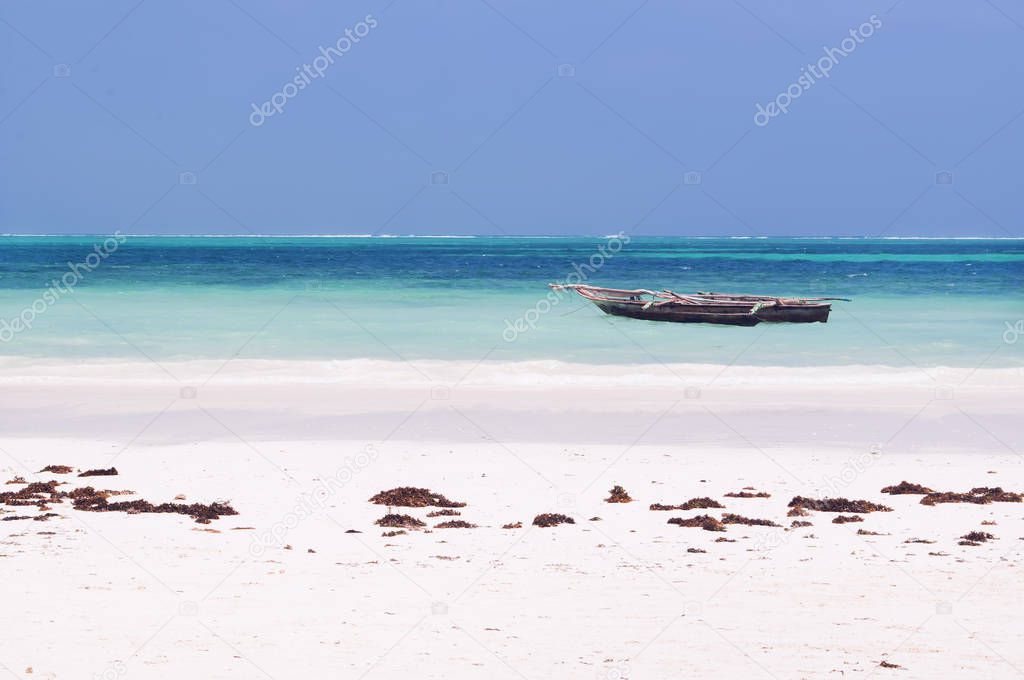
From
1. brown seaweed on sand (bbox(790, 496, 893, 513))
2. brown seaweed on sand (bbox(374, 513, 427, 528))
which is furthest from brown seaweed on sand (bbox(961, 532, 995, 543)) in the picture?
brown seaweed on sand (bbox(374, 513, 427, 528))

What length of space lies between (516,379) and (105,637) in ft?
48.3

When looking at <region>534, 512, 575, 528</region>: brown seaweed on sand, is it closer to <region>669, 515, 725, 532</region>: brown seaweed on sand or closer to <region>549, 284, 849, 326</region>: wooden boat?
<region>669, 515, 725, 532</region>: brown seaweed on sand

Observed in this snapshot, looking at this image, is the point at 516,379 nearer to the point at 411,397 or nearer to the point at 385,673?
the point at 411,397

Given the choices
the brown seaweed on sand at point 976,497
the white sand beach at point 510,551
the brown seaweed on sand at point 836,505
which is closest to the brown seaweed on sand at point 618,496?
the white sand beach at point 510,551

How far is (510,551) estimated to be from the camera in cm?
891

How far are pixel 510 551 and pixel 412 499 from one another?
71.8 inches

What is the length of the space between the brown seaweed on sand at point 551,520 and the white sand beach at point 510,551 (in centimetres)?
12

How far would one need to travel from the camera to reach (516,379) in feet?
69.6

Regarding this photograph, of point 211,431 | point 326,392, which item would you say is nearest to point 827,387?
point 326,392

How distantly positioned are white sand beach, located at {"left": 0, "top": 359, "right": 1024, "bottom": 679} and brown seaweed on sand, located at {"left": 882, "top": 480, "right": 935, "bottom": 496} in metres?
0.20

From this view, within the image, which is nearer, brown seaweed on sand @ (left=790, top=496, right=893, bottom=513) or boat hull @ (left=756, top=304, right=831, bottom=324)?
brown seaweed on sand @ (left=790, top=496, right=893, bottom=513)

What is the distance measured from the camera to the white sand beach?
6730mm

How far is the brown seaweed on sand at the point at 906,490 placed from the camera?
11008 mm

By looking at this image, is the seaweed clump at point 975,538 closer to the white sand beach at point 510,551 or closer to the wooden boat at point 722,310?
the white sand beach at point 510,551
